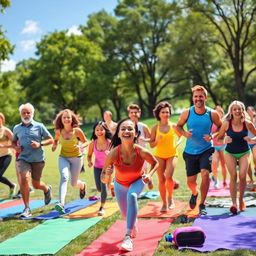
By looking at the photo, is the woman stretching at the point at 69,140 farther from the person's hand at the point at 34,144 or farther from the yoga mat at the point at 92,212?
the yoga mat at the point at 92,212

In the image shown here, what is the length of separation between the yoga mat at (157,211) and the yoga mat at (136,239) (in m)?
0.39

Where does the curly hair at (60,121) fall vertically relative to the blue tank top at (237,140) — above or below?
above

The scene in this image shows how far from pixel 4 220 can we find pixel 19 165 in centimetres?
114

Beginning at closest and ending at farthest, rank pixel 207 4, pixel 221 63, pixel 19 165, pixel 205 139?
pixel 205 139, pixel 19 165, pixel 207 4, pixel 221 63

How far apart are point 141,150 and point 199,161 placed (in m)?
1.85

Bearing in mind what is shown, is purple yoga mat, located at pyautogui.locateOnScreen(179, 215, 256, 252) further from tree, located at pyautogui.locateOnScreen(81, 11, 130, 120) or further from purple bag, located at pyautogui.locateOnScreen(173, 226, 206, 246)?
tree, located at pyautogui.locateOnScreen(81, 11, 130, 120)

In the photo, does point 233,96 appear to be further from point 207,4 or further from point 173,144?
point 173,144

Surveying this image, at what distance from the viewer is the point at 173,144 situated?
758cm

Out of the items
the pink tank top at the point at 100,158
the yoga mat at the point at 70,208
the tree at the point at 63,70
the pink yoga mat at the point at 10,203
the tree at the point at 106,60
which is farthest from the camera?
the tree at the point at 106,60

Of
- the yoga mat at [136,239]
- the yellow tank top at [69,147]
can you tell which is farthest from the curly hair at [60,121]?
the yoga mat at [136,239]

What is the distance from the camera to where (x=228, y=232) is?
563cm

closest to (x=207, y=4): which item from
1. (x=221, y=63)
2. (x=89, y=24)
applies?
(x=221, y=63)

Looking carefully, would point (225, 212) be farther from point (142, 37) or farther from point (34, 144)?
point (142, 37)

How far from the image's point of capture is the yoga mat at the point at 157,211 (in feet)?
23.2
